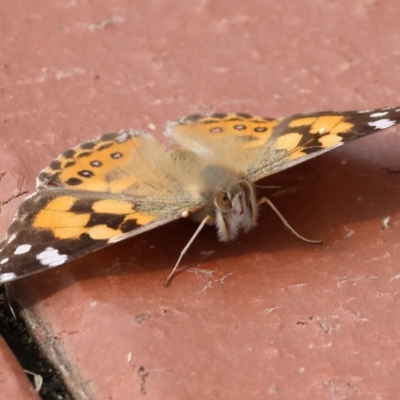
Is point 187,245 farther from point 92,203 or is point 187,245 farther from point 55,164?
point 55,164

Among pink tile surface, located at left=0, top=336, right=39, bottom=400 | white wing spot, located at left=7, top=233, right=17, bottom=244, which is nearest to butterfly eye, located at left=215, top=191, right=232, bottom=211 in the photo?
white wing spot, located at left=7, top=233, right=17, bottom=244

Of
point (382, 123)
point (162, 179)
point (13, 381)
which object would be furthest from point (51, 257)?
point (382, 123)

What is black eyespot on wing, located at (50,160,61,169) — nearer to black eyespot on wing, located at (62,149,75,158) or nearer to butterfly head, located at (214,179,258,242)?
black eyespot on wing, located at (62,149,75,158)

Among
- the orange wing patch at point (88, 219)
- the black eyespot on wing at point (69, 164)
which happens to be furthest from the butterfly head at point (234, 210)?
the black eyespot on wing at point (69, 164)

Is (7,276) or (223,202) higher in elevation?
(7,276)

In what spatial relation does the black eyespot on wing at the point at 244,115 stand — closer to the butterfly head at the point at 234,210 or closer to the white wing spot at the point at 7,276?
the butterfly head at the point at 234,210

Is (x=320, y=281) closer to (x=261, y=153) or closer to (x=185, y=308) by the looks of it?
(x=185, y=308)
